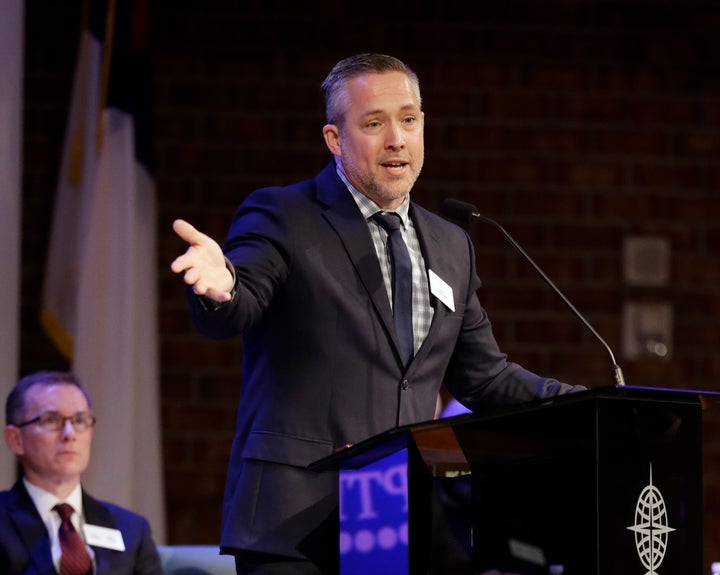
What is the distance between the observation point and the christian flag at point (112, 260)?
4691mm

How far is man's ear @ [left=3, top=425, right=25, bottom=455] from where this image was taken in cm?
400

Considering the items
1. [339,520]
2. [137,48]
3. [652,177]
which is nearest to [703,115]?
[652,177]

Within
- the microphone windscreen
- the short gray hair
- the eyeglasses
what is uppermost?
the short gray hair

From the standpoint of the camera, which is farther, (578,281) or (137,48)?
(578,281)

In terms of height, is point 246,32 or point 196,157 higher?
point 246,32

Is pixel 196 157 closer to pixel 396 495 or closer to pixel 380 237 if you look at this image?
pixel 380 237

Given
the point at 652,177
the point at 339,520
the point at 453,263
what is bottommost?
the point at 339,520

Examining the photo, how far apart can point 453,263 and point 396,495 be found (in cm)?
67

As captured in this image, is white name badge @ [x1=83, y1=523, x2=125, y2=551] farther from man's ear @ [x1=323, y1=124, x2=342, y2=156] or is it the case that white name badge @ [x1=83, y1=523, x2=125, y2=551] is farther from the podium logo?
the podium logo

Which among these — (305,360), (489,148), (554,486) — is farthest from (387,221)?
(489,148)

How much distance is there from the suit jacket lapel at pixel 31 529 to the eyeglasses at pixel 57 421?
0.83 feet

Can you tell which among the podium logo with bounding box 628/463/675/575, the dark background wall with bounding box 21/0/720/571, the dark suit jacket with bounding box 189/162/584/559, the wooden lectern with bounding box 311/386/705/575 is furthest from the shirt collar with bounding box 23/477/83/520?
the podium logo with bounding box 628/463/675/575

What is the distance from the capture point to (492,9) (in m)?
5.54

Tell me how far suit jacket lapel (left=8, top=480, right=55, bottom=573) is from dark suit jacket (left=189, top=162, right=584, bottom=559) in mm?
1584
